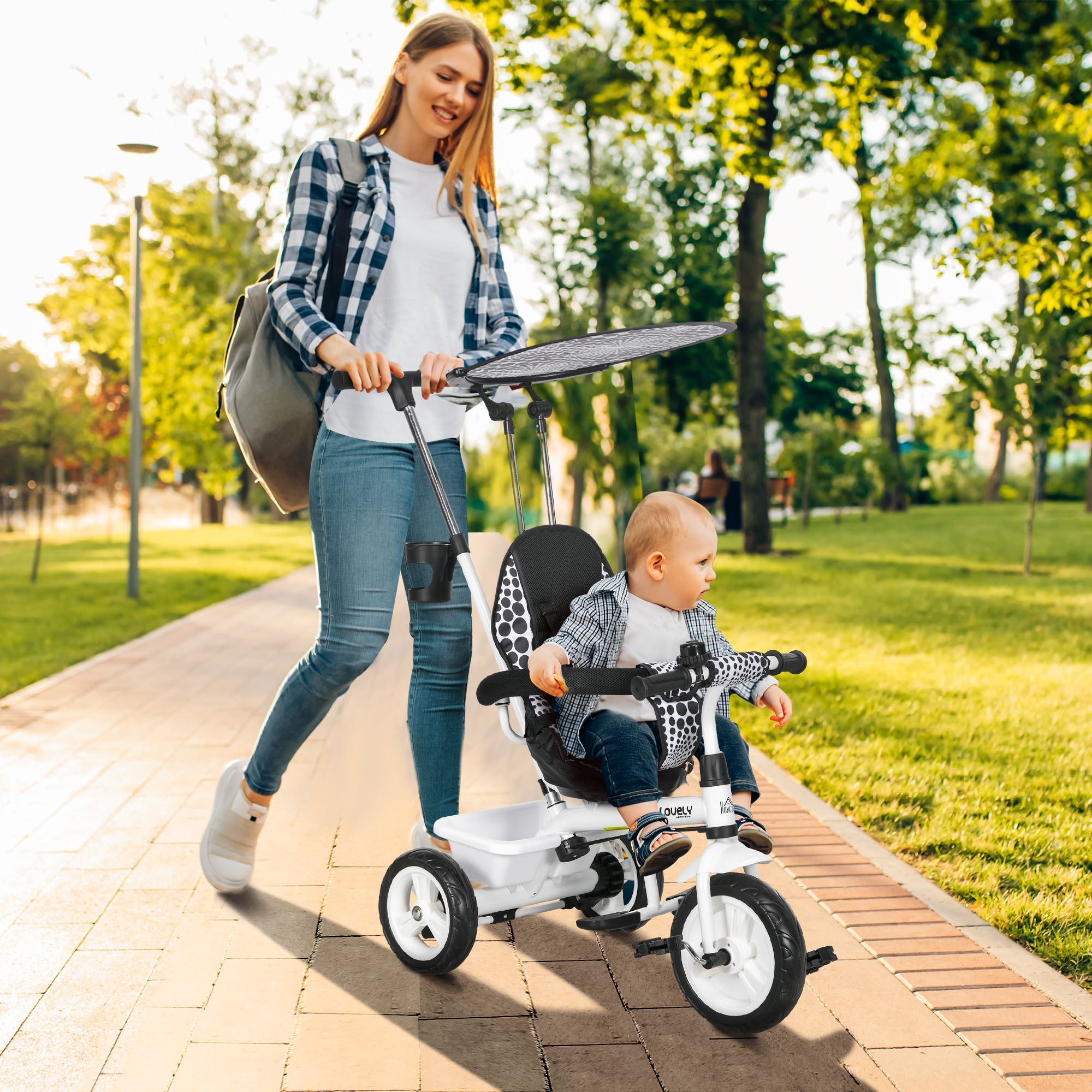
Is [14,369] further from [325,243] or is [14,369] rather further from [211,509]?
[325,243]

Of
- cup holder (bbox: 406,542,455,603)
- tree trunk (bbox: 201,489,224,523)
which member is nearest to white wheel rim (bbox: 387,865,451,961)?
cup holder (bbox: 406,542,455,603)

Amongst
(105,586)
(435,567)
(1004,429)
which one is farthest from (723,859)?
(1004,429)

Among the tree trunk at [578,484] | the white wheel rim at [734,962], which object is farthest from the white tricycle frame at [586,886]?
the tree trunk at [578,484]

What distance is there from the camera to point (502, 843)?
291 centimetres

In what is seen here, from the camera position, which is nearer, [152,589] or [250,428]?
[250,428]

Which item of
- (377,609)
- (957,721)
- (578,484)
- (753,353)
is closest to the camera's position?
(377,609)

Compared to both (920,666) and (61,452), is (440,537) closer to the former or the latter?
(920,666)

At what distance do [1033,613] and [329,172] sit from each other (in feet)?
29.9

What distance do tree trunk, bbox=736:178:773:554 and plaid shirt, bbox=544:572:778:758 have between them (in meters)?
14.0

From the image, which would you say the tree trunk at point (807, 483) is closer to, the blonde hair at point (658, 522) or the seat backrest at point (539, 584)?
the seat backrest at point (539, 584)

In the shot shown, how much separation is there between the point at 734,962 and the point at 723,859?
0.75 feet

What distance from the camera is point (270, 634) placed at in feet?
30.6

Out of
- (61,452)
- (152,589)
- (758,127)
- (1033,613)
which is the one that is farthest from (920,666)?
(61,452)

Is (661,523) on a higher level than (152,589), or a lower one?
higher
